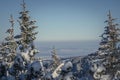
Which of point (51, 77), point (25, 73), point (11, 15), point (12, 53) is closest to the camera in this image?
point (51, 77)

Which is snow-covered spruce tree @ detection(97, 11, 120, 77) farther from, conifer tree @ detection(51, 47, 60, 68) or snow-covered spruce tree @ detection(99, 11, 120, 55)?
conifer tree @ detection(51, 47, 60, 68)

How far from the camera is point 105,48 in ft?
129

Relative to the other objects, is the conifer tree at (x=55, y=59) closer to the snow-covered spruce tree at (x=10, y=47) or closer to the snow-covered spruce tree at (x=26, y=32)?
the snow-covered spruce tree at (x=10, y=47)

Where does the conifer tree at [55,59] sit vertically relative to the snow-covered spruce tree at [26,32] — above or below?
below

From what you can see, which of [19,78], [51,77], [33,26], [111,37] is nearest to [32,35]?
[33,26]

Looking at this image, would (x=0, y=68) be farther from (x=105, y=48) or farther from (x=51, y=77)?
(x=105, y=48)

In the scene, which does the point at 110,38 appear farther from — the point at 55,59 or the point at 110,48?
the point at 55,59

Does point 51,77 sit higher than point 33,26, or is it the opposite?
point 33,26

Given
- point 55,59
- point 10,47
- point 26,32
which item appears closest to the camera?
point 26,32

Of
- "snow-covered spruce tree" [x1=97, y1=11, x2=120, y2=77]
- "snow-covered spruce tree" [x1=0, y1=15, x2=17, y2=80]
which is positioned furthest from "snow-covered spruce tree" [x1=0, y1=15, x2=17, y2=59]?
"snow-covered spruce tree" [x1=97, y1=11, x2=120, y2=77]

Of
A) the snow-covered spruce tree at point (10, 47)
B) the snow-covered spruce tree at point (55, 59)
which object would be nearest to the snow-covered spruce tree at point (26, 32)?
the snow-covered spruce tree at point (10, 47)

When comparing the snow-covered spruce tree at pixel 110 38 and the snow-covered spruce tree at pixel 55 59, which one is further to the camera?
the snow-covered spruce tree at pixel 55 59

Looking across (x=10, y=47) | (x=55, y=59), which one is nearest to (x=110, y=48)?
(x=10, y=47)

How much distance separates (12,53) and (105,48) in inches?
544
